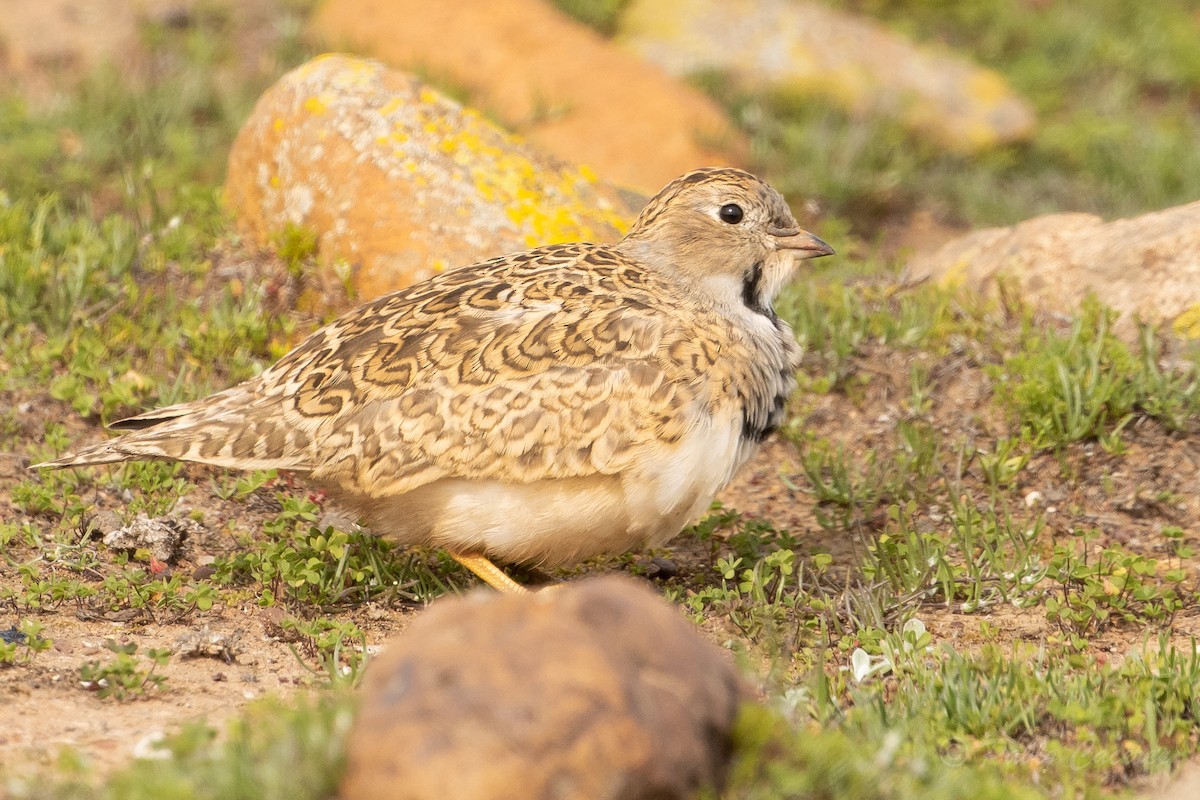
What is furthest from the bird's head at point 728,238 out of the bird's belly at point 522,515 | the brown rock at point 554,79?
the brown rock at point 554,79

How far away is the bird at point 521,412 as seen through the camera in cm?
519

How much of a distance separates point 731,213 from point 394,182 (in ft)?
7.62

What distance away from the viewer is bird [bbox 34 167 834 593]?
204 inches

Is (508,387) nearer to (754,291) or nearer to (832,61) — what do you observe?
(754,291)

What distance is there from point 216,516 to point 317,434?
1.13 metres

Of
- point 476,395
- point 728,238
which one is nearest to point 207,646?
point 476,395

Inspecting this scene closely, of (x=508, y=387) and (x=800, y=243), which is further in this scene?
(x=800, y=243)

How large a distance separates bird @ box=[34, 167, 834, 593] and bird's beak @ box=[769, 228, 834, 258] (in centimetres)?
6

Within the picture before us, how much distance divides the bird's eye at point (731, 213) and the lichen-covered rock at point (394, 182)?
1.74 metres

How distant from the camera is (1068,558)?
19.2 feet

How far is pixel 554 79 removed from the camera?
10398 mm

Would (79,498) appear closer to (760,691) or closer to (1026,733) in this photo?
(760,691)

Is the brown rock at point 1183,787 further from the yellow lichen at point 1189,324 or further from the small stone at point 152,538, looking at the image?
the small stone at point 152,538

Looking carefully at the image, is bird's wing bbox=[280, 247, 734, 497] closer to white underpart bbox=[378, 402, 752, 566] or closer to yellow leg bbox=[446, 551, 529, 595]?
white underpart bbox=[378, 402, 752, 566]
